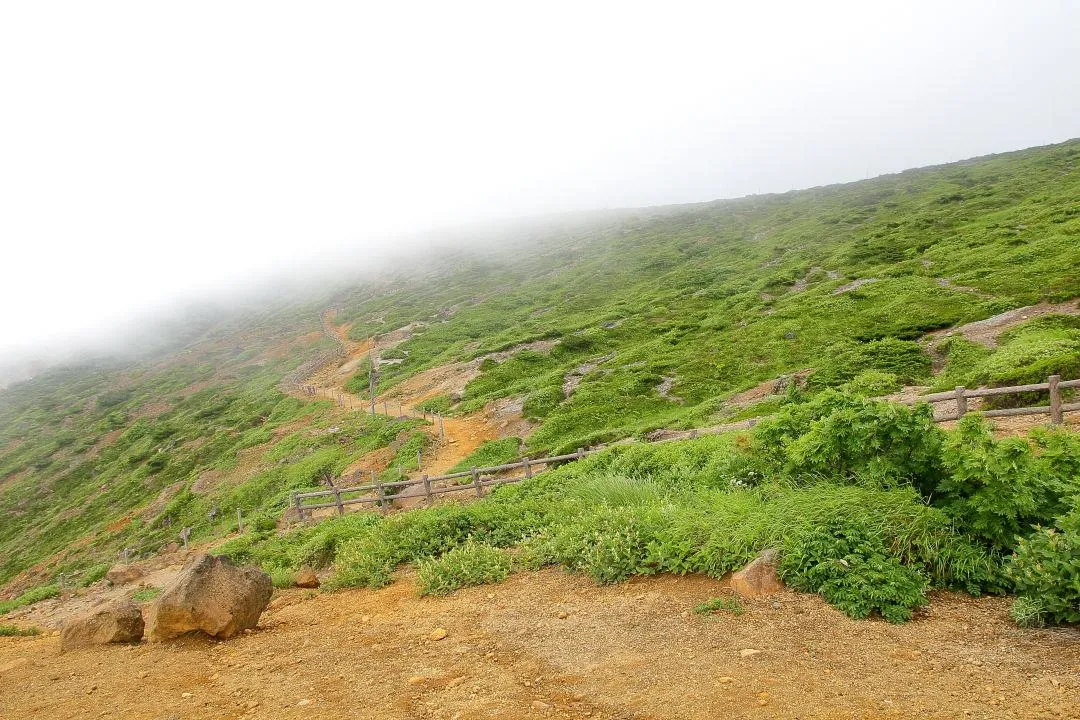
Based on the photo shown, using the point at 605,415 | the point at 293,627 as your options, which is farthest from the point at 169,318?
the point at 293,627

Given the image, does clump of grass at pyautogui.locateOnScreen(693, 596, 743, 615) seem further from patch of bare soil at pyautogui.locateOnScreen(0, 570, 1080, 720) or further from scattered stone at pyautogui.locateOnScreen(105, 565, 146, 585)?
scattered stone at pyautogui.locateOnScreen(105, 565, 146, 585)

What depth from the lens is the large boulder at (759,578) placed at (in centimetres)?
697

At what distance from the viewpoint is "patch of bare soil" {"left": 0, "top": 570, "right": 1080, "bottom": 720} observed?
497 cm

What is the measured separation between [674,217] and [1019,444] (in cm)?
10149

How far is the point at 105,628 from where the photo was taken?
875cm

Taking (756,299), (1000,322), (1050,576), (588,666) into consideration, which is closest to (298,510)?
(588,666)

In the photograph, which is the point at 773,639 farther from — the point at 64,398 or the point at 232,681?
the point at 64,398

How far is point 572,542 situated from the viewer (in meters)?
9.31

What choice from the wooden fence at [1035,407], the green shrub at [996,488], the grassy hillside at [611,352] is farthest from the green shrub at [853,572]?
the wooden fence at [1035,407]

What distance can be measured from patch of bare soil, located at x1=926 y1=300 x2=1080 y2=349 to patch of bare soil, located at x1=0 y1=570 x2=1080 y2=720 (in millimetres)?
19229

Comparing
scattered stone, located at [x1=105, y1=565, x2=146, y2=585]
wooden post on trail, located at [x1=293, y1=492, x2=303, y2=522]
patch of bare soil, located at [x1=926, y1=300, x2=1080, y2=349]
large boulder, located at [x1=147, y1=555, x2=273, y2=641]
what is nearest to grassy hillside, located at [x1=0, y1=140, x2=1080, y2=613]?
patch of bare soil, located at [x1=926, y1=300, x2=1080, y2=349]

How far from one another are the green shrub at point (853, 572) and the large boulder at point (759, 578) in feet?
0.37

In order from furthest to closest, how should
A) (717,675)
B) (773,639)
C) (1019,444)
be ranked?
1. (1019,444)
2. (773,639)
3. (717,675)

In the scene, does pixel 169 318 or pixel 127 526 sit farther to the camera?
pixel 169 318
